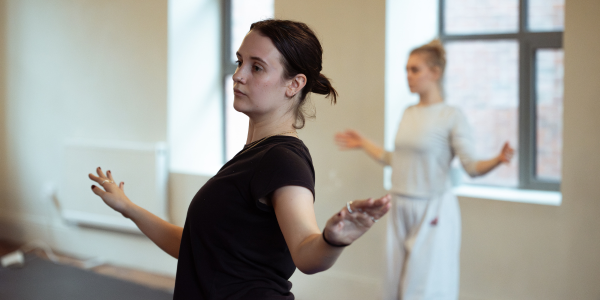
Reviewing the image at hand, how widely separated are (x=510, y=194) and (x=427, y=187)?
2.58 feet

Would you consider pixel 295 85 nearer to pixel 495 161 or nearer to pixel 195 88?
pixel 495 161

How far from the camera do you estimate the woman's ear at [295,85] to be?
1.13m

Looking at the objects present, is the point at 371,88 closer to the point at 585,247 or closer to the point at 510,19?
the point at 510,19

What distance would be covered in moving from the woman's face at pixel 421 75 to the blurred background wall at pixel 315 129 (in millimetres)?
583

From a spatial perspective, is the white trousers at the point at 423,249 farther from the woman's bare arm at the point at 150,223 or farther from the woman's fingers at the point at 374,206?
the woman's fingers at the point at 374,206

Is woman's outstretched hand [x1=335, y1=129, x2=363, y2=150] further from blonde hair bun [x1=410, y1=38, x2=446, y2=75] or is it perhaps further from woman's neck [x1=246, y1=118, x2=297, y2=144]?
woman's neck [x1=246, y1=118, x2=297, y2=144]

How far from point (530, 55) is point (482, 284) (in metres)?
1.28

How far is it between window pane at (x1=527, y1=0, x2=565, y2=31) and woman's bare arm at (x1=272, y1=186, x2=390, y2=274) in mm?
2532

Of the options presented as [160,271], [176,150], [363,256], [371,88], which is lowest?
[160,271]

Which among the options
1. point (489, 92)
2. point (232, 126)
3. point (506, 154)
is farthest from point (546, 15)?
point (232, 126)

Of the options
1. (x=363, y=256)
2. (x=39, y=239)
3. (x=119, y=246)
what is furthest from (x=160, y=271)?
(x=363, y=256)

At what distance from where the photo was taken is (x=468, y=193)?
2.89 metres

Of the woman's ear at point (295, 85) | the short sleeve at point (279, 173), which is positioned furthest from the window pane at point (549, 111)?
the short sleeve at point (279, 173)

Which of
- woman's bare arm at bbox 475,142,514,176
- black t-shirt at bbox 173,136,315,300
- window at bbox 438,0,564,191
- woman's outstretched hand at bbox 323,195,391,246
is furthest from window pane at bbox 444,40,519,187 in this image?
woman's outstretched hand at bbox 323,195,391,246
